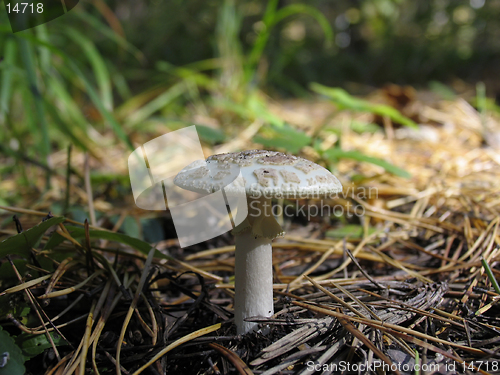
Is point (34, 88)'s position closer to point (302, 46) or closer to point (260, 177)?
point (260, 177)

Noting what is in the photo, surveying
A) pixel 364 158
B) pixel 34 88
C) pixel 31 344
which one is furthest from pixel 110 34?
pixel 31 344

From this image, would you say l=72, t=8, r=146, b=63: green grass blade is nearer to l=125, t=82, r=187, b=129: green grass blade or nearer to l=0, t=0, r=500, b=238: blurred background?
l=0, t=0, r=500, b=238: blurred background

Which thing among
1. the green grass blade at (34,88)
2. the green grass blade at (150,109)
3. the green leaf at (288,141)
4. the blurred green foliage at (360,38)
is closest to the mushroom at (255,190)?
the green leaf at (288,141)

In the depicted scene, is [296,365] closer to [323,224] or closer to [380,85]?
Answer: [323,224]

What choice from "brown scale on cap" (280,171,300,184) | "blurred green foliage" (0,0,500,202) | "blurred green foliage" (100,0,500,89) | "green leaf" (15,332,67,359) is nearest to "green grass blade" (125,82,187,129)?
"blurred green foliage" (0,0,500,202)

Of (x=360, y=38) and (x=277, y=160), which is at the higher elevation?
(x=360, y=38)

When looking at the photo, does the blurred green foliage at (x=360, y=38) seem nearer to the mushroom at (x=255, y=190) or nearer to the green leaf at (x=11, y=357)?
the mushroom at (x=255, y=190)
